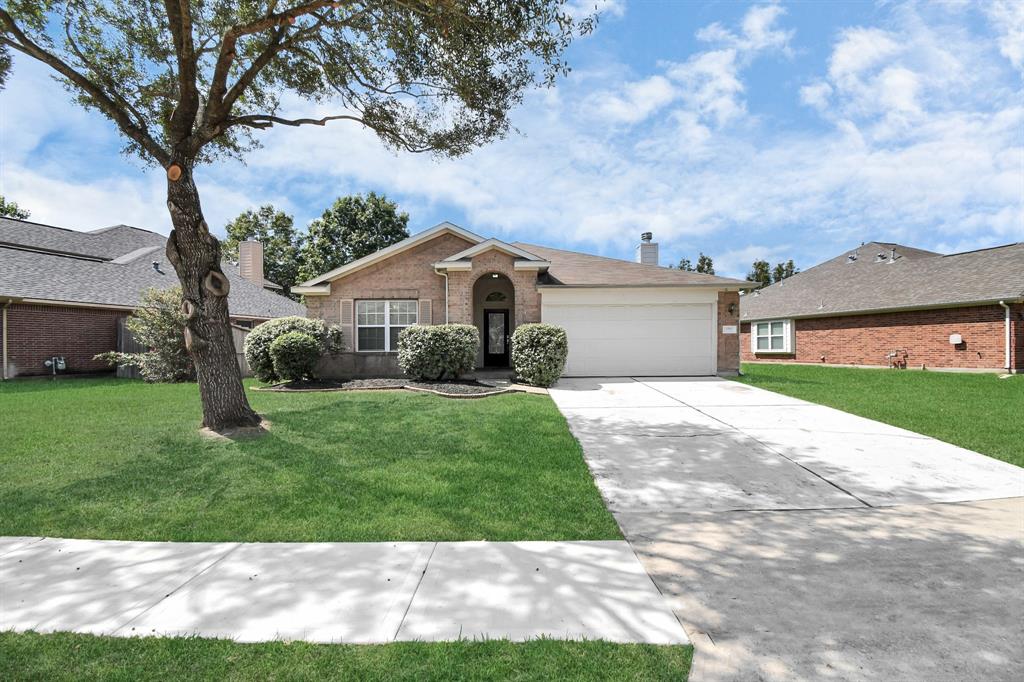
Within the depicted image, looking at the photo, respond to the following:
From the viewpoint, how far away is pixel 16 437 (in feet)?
22.6

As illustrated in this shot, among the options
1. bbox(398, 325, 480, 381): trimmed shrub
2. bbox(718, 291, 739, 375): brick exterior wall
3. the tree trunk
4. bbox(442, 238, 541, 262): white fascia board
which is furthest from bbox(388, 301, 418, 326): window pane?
bbox(718, 291, 739, 375): brick exterior wall

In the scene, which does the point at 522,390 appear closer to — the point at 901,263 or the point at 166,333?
the point at 166,333

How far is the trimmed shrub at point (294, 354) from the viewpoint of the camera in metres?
12.2

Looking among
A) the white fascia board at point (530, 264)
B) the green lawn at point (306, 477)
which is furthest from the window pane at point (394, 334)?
the green lawn at point (306, 477)

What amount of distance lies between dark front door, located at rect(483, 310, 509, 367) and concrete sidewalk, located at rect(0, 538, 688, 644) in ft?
44.7

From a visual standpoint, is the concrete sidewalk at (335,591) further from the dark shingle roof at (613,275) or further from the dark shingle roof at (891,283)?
the dark shingle roof at (891,283)

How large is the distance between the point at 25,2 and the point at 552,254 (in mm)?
14095

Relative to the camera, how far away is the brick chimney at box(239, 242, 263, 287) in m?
26.2

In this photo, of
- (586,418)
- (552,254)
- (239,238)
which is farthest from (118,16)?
(239,238)

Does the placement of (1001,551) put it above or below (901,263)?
below

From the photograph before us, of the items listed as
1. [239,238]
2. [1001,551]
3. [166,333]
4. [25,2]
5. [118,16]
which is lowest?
[1001,551]

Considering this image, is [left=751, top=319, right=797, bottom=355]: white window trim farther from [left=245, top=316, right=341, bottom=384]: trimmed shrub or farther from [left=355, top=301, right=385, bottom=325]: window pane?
[left=245, top=316, right=341, bottom=384]: trimmed shrub

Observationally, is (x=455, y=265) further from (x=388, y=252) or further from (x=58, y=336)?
(x=58, y=336)

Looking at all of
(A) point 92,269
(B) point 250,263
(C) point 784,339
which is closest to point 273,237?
(B) point 250,263
